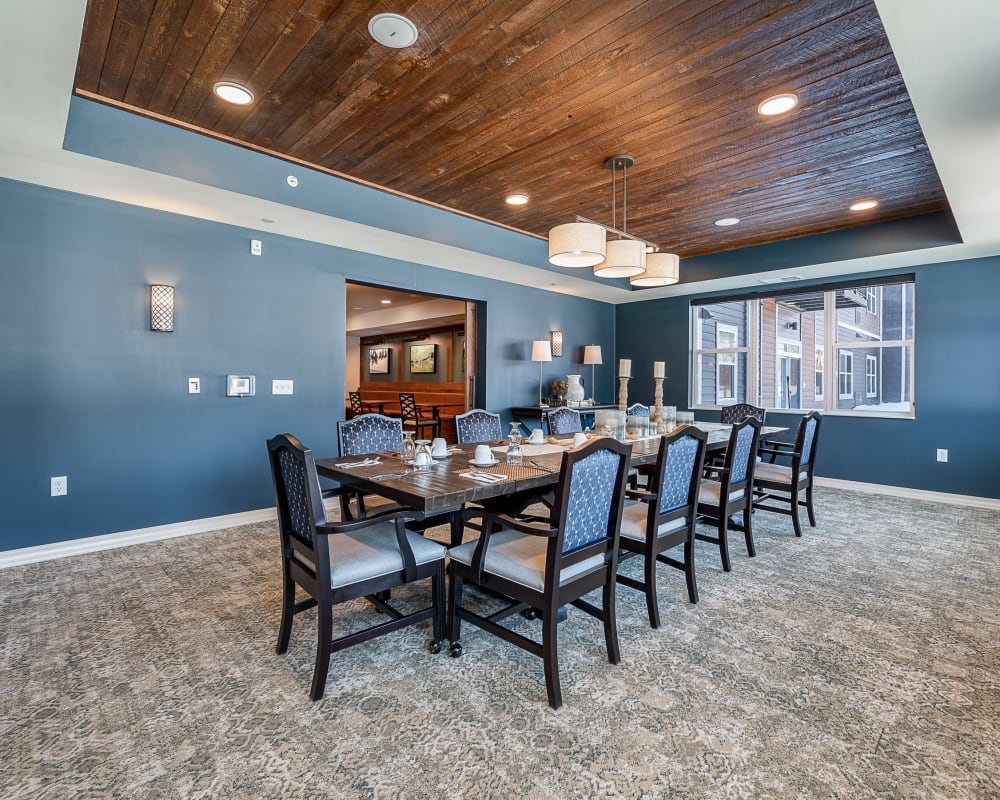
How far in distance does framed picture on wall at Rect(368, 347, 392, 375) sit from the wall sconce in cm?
794

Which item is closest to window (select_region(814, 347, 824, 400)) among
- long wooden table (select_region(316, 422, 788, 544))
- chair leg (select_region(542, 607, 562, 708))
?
long wooden table (select_region(316, 422, 788, 544))

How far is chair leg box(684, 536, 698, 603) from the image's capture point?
2.61 meters

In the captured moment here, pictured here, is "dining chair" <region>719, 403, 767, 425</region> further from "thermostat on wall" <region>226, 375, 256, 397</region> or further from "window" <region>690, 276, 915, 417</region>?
"thermostat on wall" <region>226, 375, 256, 397</region>

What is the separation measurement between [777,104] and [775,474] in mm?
2573

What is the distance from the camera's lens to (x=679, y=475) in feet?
8.29

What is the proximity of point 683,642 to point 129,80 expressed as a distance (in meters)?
3.83

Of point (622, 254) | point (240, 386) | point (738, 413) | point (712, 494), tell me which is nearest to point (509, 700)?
point (712, 494)

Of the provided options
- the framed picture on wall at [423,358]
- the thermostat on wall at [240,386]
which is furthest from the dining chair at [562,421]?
the framed picture on wall at [423,358]

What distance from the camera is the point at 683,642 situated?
222 centimetres

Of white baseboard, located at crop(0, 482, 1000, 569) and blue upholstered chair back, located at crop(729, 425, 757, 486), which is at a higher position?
blue upholstered chair back, located at crop(729, 425, 757, 486)

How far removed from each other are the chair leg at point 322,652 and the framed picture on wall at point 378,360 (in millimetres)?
10096

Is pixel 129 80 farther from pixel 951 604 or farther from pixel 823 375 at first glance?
pixel 823 375

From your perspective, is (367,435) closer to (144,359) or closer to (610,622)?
(144,359)

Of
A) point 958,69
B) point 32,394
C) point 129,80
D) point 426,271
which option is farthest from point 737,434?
point 32,394
